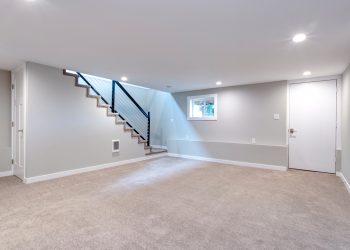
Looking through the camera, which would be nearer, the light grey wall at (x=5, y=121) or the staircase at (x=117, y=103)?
the light grey wall at (x=5, y=121)

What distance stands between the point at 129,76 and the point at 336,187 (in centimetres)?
471

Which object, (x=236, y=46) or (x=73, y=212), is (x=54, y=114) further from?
(x=236, y=46)

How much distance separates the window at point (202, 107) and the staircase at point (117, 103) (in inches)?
54.4

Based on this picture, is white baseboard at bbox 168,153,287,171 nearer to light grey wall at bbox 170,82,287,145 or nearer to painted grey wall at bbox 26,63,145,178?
light grey wall at bbox 170,82,287,145

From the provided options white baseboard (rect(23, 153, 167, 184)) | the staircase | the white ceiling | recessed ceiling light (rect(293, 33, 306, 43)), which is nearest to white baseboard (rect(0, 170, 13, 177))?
white baseboard (rect(23, 153, 167, 184))

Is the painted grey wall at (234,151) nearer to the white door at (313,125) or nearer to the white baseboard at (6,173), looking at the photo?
the white door at (313,125)

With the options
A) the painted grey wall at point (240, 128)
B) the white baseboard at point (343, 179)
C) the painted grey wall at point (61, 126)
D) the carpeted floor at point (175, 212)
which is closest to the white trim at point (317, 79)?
the painted grey wall at point (240, 128)

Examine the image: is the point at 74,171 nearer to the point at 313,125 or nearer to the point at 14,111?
the point at 14,111

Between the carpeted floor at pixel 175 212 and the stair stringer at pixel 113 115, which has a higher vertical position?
the stair stringer at pixel 113 115

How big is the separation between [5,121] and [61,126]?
1.28 m

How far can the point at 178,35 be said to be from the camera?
8.34 ft

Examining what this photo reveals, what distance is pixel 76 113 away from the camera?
4.48m

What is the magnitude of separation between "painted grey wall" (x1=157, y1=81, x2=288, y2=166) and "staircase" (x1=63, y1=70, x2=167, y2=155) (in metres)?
1.11

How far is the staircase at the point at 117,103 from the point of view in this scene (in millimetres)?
4824
